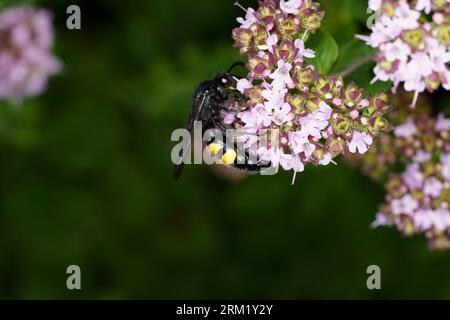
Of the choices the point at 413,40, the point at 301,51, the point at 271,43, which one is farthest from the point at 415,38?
the point at 271,43

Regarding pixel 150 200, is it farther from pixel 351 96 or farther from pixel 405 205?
pixel 351 96

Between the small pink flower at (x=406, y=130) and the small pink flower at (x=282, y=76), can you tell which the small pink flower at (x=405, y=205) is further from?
the small pink flower at (x=282, y=76)

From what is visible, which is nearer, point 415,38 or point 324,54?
point 415,38

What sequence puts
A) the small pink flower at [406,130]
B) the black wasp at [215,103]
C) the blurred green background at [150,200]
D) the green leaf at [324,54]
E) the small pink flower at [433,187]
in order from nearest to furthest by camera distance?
the green leaf at [324,54]
the black wasp at [215,103]
the small pink flower at [433,187]
the small pink flower at [406,130]
the blurred green background at [150,200]

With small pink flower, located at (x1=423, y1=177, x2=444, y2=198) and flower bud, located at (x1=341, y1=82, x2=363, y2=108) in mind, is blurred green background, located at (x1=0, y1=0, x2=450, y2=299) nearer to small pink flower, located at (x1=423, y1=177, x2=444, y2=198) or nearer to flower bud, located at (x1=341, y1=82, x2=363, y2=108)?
small pink flower, located at (x1=423, y1=177, x2=444, y2=198)

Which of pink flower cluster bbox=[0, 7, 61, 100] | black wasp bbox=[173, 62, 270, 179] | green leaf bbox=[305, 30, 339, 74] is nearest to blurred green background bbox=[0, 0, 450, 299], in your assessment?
pink flower cluster bbox=[0, 7, 61, 100]

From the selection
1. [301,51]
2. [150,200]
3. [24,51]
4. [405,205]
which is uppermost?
[24,51]

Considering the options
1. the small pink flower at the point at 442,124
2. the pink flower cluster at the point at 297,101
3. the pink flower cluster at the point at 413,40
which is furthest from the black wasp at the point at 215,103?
the small pink flower at the point at 442,124
